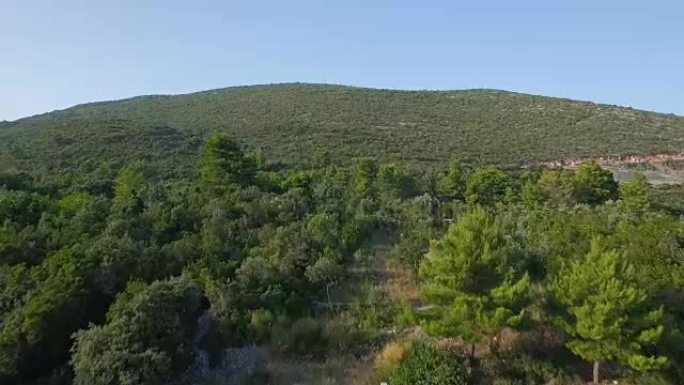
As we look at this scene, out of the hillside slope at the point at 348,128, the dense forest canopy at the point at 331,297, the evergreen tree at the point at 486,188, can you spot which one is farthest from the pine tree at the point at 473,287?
the hillside slope at the point at 348,128

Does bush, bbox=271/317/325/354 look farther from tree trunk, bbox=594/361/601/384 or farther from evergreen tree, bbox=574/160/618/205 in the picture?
evergreen tree, bbox=574/160/618/205

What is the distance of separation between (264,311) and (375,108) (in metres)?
60.7

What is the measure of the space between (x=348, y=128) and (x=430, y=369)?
51296mm

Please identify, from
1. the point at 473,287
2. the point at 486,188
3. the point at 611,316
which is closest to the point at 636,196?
the point at 486,188

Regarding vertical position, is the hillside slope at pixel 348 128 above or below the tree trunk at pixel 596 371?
above

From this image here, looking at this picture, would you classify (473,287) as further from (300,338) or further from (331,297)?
(331,297)

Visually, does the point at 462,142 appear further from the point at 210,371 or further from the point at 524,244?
the point at 210,371

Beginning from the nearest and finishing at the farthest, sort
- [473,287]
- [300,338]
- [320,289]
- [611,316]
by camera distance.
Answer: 1. [611,316]
2. [473,287]
3. [300,338]
4. [320,289]

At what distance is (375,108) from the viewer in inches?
2813

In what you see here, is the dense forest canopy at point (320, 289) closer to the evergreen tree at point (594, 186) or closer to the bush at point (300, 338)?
the bush at point (300, 338)

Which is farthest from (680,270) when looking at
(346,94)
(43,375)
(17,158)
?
(346,94)

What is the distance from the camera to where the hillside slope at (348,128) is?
47.0 m

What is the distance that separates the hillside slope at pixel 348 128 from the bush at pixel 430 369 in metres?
31.8

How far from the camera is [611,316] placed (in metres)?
9.63
